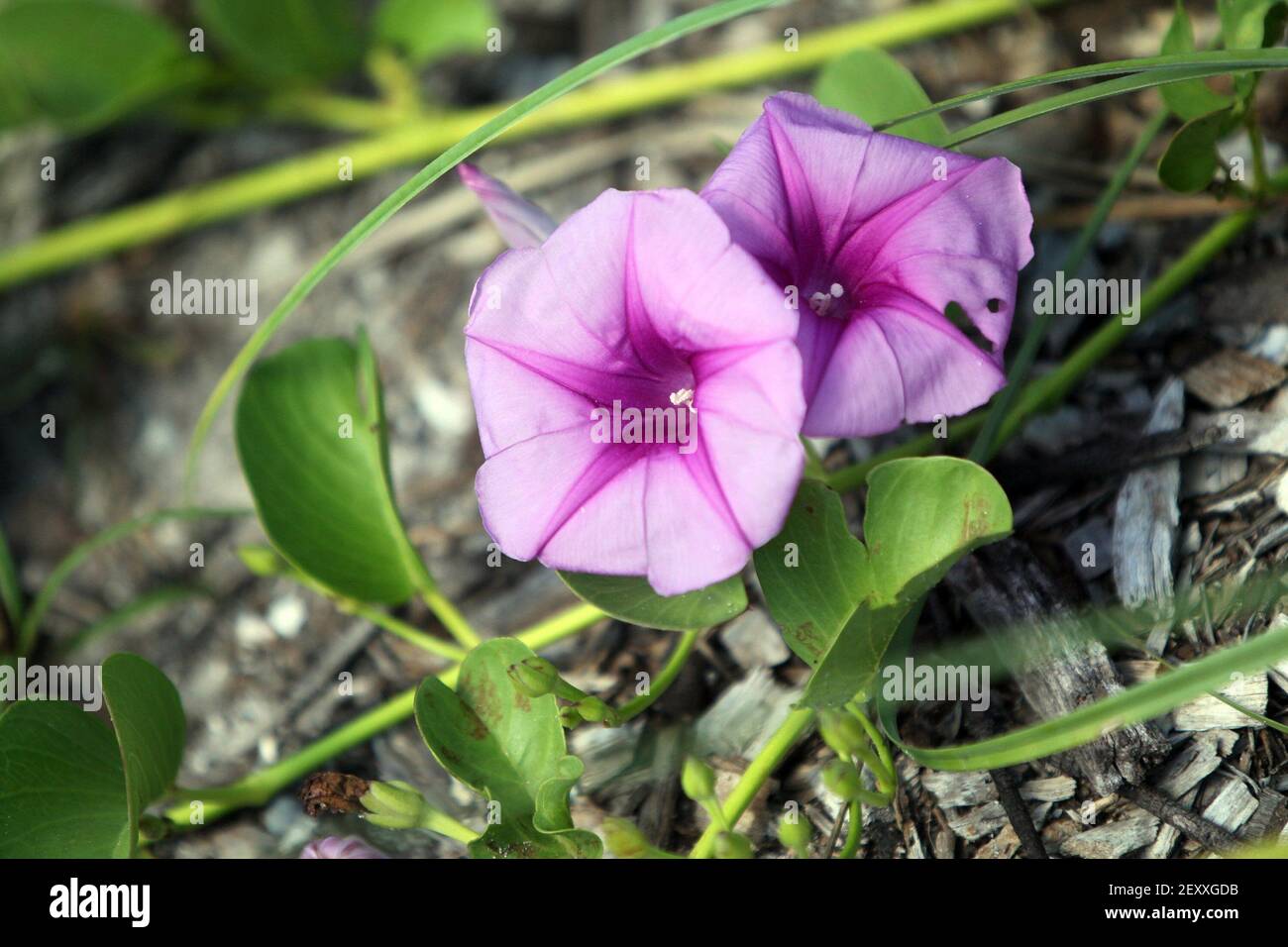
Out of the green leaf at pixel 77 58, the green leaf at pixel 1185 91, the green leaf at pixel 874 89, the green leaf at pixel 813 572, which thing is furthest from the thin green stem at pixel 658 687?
the green leaf at pixel 77 58

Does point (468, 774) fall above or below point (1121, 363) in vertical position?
below

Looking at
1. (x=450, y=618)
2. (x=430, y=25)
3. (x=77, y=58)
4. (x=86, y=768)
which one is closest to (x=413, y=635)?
(x=450, y=618)

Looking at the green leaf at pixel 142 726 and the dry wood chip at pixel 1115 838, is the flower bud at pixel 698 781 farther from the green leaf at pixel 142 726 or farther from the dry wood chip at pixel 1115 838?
the green leaf at pixel 142 726

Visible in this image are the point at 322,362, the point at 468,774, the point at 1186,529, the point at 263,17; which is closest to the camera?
the point at 468,774

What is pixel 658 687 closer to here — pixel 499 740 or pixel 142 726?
pixel 499 740

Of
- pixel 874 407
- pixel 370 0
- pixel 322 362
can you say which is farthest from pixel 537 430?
pixel 370 0
